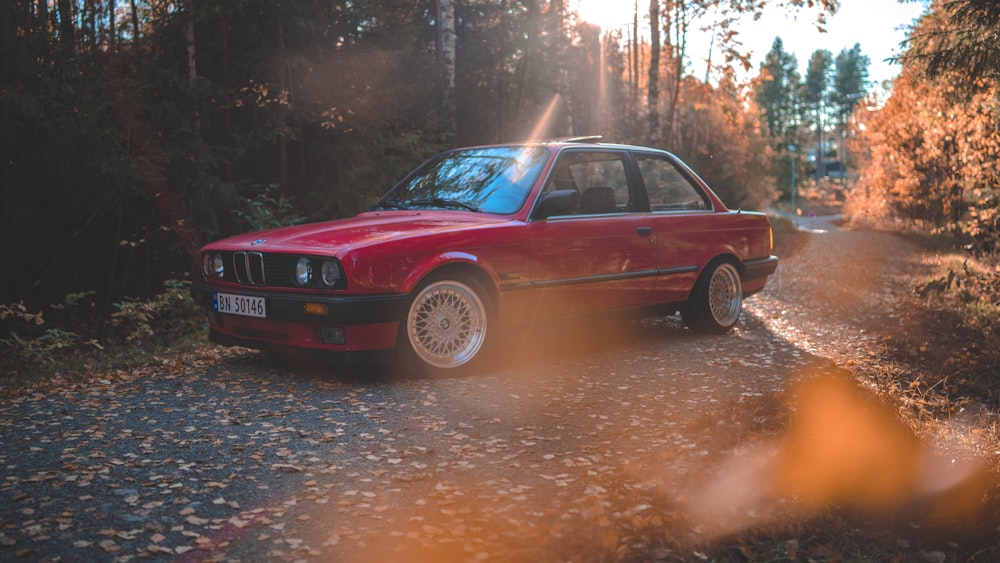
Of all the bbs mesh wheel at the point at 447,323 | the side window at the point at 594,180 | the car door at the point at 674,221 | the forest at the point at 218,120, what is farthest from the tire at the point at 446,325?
the forest at the point at 218,120

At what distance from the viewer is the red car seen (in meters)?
5.53

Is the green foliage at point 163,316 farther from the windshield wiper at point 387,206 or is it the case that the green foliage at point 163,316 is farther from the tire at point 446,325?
the tire at point 446,325

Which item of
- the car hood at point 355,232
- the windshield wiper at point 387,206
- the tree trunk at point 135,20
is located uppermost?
the tree trunk at point 135,20

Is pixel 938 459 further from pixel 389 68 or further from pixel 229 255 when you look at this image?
pixel 389 68

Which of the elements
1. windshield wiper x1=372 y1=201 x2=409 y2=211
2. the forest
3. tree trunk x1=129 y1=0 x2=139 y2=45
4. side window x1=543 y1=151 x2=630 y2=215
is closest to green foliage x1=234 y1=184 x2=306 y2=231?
the forest

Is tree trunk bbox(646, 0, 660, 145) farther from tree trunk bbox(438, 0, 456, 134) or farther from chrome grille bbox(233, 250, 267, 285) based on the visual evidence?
chrome grille bbox(233, 250, 267, 285)

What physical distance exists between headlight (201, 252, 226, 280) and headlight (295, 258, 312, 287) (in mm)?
899

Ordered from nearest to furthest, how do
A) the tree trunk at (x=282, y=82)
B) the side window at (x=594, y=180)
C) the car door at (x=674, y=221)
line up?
the side window at (x=594, y=180)
the car door at (x=674, y=221)
the tree trunk at (x=282, y=82)

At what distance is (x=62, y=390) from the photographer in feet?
19.0

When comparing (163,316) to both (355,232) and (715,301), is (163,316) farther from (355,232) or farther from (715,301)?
(715,301)

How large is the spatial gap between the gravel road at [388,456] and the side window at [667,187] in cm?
133

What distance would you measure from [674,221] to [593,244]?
1.13m

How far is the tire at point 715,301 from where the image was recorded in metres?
7.88

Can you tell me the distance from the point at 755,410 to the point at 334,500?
265cm
